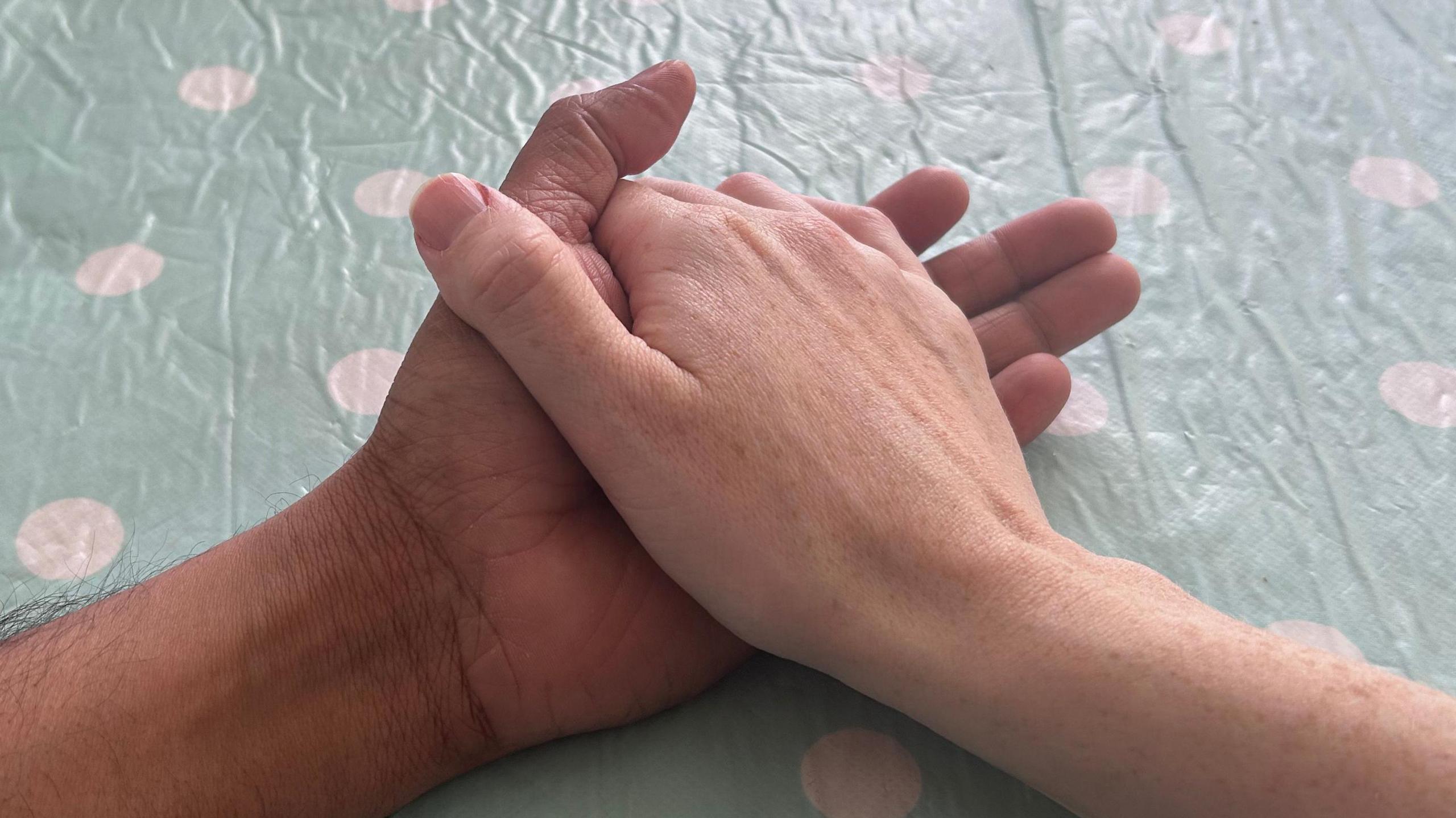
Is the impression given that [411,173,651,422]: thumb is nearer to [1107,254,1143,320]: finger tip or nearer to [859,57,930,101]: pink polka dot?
[1107,254,1143,320]: finger tip

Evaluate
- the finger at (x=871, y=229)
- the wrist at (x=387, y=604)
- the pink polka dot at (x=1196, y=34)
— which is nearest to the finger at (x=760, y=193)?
the finger at (x=871, y=229)

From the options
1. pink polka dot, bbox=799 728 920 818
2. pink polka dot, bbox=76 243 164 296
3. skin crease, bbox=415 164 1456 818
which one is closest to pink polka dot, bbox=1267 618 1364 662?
skin crease, bbox=415 164 1456 818

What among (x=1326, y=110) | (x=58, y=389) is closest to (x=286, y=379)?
(x=58, y=389)

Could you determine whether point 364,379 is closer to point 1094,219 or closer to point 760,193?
point 760,193

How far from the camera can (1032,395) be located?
0.89 m

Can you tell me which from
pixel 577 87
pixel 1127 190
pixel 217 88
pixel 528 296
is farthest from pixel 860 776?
pixel 217 88

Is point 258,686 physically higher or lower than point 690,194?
lower

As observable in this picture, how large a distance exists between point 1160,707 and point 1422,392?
0.56m

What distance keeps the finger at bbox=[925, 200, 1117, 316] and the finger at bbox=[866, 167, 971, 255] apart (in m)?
0.04

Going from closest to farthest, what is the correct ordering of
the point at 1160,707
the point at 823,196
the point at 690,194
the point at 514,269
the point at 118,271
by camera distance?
the point at 1160,707, the point at 514,269, the point at 690,194, the point at 118,271, the point at 823,196

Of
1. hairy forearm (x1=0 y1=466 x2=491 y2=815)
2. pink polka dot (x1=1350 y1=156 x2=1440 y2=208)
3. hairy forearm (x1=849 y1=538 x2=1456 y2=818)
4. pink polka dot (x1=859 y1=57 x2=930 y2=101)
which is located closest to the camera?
hairy forearm (x1=849 y1=538 x2=1456 y2=818)

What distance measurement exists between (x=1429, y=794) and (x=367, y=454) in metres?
0.65

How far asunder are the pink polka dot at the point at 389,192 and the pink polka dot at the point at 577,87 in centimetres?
19

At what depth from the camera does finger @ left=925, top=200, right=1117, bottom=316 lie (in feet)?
3.24
